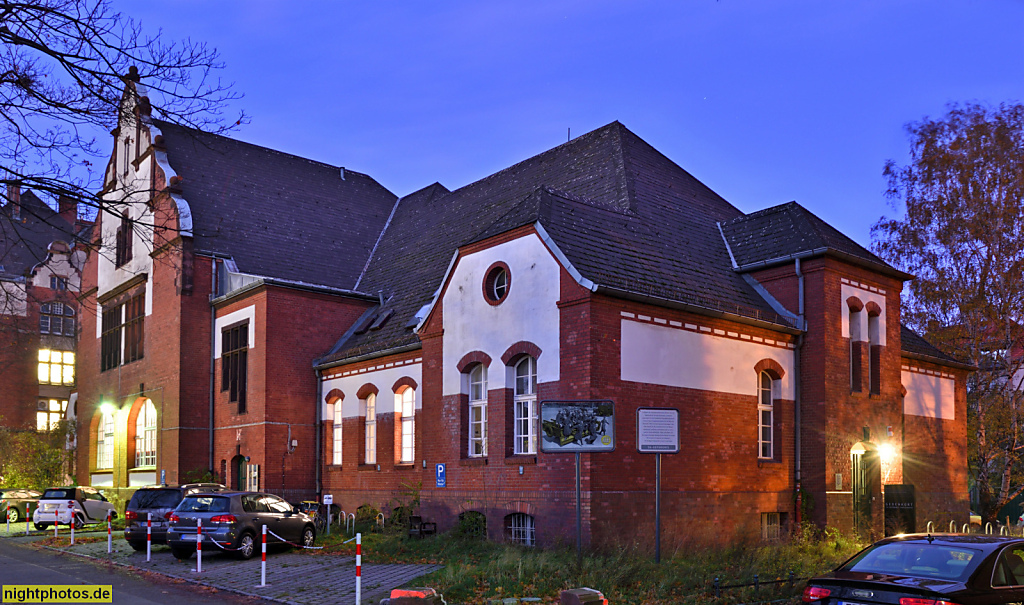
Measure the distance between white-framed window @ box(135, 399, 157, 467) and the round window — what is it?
643 inches

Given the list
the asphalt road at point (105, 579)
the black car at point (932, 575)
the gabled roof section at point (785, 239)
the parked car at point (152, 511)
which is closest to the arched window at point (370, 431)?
the parked car at point (152, 511)

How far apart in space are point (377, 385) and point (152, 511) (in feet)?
23.5

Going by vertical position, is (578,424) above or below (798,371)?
below

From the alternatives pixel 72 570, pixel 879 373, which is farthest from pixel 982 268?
pixel 72 570

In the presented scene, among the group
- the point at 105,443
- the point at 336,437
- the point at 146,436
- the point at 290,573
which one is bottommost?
the point at 290,573

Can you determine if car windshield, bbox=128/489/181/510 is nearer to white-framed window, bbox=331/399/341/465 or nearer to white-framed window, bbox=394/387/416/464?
white-framed window, bbox=394/387/416/464

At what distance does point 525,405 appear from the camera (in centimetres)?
1983

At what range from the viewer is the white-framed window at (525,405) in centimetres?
1945

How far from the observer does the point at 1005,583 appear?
9164mm

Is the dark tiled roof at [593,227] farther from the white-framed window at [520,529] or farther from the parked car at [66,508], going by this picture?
the parked car at [66,508]

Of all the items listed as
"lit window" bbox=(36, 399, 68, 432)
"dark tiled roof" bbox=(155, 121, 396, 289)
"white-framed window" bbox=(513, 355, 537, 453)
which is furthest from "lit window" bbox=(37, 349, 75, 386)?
"white-framed window" bbox=(513, 355, 537, 453)

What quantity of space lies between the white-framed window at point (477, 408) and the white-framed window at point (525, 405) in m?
1.02

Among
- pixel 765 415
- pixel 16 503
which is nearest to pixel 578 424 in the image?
pixel 765 415

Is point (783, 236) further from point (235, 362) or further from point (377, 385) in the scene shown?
point (235, 362)
